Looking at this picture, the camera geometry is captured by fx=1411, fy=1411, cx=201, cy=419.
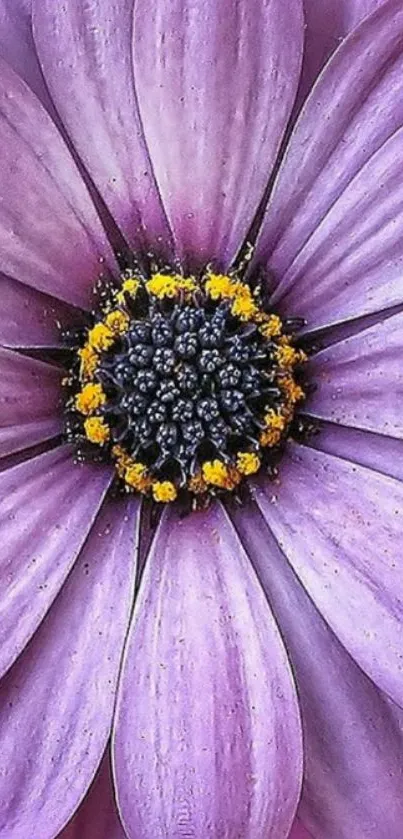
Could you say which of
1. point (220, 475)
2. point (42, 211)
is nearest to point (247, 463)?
point (220, 475)

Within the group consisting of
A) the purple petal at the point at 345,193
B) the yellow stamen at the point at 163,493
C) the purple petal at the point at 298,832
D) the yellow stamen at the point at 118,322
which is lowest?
the purple petal at the point at 298,832

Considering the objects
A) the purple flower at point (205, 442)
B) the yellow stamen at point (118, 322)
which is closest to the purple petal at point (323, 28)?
the purple flower at point (205, 442)

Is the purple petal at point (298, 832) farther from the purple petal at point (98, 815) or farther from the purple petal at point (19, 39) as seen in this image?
the purple petal at point (19, 39)

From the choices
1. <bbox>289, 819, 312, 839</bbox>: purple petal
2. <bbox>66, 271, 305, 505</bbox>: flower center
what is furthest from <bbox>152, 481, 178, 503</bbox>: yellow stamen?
<bbox>289, 819, 312, 839</bbox>: purple petal

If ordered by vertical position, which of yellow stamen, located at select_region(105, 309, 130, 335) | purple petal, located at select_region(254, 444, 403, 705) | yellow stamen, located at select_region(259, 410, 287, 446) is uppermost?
yellow stamen, located at select_region(105, 309, 130, 335)

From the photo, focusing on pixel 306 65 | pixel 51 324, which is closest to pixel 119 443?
pixel 51 324

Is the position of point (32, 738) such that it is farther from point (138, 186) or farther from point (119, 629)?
point (138, 186)

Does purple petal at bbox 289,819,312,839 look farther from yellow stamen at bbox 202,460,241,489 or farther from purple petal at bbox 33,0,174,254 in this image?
purple petal at bbox 33,0,174,254
